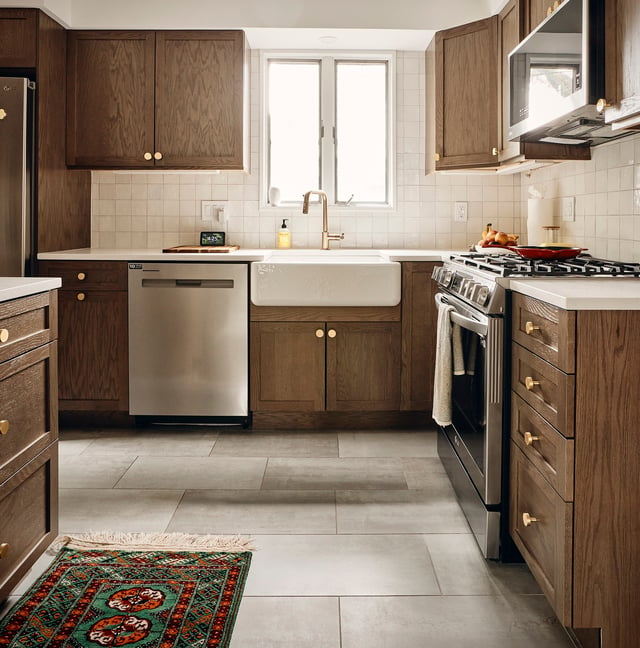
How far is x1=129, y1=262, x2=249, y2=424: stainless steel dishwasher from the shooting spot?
12.0 feet

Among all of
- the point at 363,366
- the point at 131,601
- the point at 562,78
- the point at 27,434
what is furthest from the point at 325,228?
the point at 131,601

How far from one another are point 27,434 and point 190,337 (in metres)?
1.74

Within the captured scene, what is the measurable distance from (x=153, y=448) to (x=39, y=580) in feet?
4.51

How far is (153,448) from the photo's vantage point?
11.3 feet

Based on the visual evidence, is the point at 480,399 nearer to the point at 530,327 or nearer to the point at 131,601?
the point at 530,327

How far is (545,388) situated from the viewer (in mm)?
1860

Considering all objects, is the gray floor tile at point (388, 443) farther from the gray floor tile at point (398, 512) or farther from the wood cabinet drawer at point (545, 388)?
the wood cabinet drawer at point (545, 388)

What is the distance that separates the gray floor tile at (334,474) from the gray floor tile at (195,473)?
7cm

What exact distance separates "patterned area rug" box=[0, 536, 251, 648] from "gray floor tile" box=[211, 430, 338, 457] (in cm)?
111

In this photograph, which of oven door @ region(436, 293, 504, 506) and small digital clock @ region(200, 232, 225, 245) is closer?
oven door @ region(436, 293, 504, 506)

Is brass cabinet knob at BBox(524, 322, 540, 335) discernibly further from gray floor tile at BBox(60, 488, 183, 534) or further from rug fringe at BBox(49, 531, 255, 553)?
gray floor tile at BBox(60, 488, 183, 534)

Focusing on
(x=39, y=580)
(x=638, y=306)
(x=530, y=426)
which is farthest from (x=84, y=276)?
(x=638, y=306)

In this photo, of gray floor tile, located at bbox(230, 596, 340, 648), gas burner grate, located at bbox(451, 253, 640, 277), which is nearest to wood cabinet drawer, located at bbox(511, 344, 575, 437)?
gas burner grate, located at bbox(451, 253, 640, 277)

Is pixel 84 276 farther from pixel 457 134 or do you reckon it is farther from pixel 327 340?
pixel 457 134
